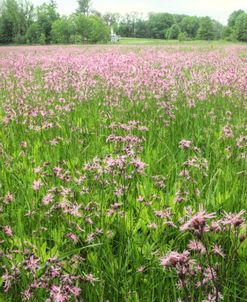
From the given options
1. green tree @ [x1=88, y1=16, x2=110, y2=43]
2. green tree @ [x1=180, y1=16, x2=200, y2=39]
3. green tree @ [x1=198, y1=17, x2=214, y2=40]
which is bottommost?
green tree @ [x1=88, y1=16, x2=110, y2=43]

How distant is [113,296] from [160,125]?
3327 mm

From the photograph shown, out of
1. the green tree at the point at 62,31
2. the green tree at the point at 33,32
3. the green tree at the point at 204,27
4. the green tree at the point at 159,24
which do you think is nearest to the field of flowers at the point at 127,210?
the green tree at the point at 62,31

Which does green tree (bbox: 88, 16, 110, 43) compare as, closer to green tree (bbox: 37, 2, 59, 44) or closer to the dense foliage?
the dense foliage

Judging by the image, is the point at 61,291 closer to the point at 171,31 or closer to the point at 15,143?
the point at 15,143

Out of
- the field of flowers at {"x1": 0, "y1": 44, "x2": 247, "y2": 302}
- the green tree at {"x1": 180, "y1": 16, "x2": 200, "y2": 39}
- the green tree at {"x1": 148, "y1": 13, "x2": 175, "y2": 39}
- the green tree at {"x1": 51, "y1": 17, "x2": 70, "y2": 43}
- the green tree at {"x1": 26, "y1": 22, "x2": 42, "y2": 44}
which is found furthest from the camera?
the green tree at {"x1": 148, "y1": 13, "x2": 175, "y2": 39}

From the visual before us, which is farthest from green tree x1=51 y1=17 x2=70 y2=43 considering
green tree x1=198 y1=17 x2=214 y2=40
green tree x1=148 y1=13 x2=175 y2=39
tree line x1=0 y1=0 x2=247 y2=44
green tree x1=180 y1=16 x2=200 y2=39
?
green tree x1=180 y1=16 x2=200 y2=39

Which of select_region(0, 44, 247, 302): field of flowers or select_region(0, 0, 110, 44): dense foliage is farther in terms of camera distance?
select_region(0, 0, 110, 44): dense foliage

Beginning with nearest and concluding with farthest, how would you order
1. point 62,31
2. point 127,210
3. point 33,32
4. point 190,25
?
point 127,210, point 62,31, point 33,32, point 190,25

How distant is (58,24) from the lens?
63688 mm

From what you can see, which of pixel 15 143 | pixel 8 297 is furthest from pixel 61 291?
pixel 15 143

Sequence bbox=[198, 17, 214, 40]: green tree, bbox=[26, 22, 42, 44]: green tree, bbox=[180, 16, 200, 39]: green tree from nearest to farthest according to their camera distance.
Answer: bbox=[26, 22, 42, 44]: green tree
bbox=[198, 17, 214, 40]: green tree
bbox=[180, 16, 200, 39]: green tree

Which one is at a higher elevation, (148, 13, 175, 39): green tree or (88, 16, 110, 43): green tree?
(148, 13, 175, 39): green tree

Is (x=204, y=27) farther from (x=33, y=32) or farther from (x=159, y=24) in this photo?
(x=159, y=24)

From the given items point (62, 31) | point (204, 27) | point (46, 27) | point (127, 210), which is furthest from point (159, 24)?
point (127, 210)
